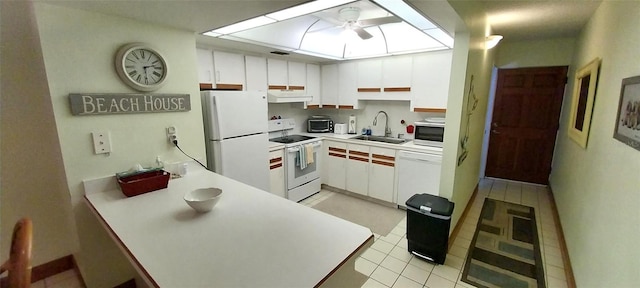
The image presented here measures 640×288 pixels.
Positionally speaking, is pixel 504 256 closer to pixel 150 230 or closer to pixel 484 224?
pixel 484 224

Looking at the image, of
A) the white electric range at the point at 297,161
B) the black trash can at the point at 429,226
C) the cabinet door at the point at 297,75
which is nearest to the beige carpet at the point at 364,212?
the white electric range at the point at 297,161

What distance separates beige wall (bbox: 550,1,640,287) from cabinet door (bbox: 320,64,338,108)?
9.62ft

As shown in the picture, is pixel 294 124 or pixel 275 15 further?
pixel 294 124

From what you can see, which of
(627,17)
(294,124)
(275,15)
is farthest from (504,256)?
(294,124)

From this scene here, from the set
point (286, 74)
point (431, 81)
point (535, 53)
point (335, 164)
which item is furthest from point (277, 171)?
point (535, 53)

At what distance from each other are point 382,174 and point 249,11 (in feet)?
8.63

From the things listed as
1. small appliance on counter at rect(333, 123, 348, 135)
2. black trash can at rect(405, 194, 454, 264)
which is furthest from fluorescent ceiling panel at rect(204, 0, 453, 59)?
black trash can at rect(405, 194, 454, 264)

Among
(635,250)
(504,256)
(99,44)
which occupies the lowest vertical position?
(504,256)

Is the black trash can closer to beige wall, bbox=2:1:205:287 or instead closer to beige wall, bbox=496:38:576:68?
beige wall, bbox=2:1:205:287

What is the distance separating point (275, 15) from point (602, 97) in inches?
96.5

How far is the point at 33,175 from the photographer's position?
2.03m

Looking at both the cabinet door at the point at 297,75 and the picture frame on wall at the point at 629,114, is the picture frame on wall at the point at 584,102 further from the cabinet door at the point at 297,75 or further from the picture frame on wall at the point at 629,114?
the cabinet door at the point at 297,75

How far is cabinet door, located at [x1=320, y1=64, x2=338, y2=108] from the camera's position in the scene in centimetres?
430

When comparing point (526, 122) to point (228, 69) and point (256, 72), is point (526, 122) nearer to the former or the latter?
point (256, 72)
